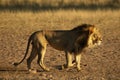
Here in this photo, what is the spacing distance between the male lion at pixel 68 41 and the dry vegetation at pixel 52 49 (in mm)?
388

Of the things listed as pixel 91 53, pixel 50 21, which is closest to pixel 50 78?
pixel 91 53

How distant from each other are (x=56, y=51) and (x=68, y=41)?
2658mm

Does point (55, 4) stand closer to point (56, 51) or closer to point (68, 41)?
point (56, 51)

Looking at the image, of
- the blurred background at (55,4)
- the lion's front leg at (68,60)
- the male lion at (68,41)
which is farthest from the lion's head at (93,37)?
the blurred background at (55,4)

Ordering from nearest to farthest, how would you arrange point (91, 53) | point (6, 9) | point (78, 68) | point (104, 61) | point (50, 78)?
point (50, 78) → point (78, 68) → point (104, 61) → point (91, 53) → point (6, 9)

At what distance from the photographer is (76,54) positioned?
1009cm

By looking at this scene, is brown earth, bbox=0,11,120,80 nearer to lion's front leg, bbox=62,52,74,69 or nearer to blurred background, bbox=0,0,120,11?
lion's front leg, bbox=62,52,74,69

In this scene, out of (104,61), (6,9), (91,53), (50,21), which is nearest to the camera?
(104,61)

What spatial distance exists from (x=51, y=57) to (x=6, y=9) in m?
12.1

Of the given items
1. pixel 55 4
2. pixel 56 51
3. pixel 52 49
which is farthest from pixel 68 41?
pixel 55 4

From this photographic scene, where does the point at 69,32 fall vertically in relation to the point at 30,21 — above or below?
above

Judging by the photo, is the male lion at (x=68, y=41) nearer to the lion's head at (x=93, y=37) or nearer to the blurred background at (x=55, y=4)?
the lion's head at (x=93, y=37)

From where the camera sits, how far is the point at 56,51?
1281 cm

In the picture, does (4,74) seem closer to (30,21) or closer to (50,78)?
(50,78)
